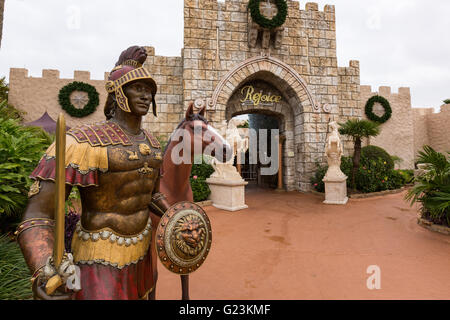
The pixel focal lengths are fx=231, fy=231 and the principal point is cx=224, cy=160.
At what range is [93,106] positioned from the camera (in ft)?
42.6

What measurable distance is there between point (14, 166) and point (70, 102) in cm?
1206

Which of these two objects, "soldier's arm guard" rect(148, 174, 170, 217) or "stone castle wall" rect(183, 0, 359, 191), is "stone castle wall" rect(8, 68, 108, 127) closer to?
"stone castle wall" rect(183, 0, 359, 191)

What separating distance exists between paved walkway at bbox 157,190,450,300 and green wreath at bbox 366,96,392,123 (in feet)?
37.0

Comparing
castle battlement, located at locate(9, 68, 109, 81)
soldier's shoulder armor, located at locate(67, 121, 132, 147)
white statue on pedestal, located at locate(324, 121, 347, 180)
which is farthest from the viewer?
castle battlement, located at locate(9, 68, 109, 81)

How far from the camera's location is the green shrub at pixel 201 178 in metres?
7.40

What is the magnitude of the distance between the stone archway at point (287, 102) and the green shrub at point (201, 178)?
193 cm

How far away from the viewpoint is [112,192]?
1.29m

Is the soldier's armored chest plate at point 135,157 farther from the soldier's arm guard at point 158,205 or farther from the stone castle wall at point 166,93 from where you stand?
the stone castle wall at point 166,93

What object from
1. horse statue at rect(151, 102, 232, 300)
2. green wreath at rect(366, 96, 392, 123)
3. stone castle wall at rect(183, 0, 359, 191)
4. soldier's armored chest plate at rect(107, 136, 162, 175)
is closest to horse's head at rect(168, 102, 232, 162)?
horse statue at rect(151, 102, 232, 300)

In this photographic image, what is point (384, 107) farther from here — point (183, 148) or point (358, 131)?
point (183, 148)

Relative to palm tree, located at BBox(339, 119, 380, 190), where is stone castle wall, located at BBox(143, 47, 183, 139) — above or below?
above

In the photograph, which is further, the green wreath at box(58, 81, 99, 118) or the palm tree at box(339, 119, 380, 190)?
the green wreath at box(58, 81, 99, 118)

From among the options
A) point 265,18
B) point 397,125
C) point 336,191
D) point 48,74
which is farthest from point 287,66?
point 48,74

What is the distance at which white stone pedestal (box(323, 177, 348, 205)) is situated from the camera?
300 inches
